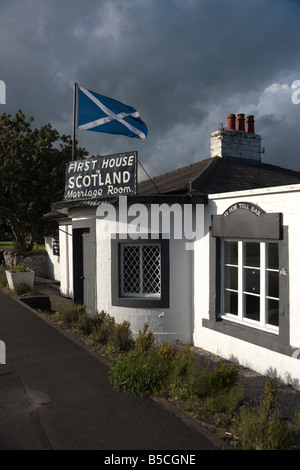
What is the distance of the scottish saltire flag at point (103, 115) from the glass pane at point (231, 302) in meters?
4.66

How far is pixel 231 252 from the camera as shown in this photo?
7965mm

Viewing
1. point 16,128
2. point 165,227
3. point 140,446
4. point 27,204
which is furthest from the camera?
point 16,128

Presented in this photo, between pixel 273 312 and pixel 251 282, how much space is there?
70 centimetres

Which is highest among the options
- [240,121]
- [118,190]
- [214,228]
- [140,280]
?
[240,121]

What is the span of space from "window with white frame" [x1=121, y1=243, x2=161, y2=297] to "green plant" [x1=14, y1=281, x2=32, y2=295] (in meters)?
5.50

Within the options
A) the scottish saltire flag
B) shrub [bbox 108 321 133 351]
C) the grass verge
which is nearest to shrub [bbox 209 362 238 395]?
the grass verge

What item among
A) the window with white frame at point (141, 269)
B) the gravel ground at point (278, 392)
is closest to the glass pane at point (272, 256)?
the gravel ground at point (278, 392)

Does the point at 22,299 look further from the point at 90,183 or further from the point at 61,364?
the point at 61,364

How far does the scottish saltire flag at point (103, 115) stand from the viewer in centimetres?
953

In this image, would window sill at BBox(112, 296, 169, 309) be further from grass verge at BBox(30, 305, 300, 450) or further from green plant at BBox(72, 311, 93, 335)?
grass verge at BBox(30, 305, 300, 450)

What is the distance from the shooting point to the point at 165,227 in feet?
28.8

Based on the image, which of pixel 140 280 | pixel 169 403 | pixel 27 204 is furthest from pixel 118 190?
pixel 27 204

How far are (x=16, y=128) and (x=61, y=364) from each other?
18.6 m

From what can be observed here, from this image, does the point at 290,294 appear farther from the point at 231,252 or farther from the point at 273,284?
the point at 231,252
